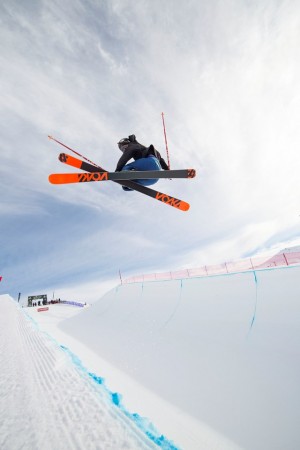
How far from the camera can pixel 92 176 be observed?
16.8ft

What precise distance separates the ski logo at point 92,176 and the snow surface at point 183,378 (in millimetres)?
3398

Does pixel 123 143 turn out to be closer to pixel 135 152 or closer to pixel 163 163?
pixel 135 152

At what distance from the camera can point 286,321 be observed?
13.0 ft

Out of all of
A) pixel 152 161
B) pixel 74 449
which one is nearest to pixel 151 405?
pixel 74 449

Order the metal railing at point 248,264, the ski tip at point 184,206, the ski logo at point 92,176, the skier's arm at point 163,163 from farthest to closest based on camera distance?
the metal railing at point 248,264, the ski tip at point 184,206, the skier's arm at point 163,163, the ski logo at point 92,176

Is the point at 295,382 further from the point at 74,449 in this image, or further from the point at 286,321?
the point at 74,449

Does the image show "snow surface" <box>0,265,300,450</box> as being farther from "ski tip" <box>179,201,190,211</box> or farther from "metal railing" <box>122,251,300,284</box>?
"metal railing" <box>122,251,300,284</box>

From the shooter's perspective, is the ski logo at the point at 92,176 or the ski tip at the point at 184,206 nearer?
the ski logo at the point at 92,176

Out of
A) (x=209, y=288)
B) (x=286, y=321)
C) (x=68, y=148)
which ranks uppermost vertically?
(x=68, y=148)

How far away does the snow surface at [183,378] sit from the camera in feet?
4.33

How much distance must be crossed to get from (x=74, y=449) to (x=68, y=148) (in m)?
6.20

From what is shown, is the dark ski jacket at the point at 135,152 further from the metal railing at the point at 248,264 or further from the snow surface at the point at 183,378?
the metal railing at the point at 248,264

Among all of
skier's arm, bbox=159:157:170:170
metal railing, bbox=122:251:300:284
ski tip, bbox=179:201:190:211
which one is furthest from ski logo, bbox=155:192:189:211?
metal railing, bbox=122:251:300:284

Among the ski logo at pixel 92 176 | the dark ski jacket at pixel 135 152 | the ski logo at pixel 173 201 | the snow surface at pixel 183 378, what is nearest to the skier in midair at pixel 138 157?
the dark ski jacket at pixel 135 152
